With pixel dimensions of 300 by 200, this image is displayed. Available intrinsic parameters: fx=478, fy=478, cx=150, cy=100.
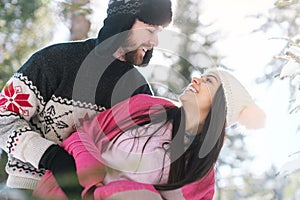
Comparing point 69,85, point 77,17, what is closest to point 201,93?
point 69,85

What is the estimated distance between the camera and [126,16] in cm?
66

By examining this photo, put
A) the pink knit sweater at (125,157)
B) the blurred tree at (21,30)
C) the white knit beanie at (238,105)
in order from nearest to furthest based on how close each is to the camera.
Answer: the pink knit sweater at (125,157)
the white knit beanie at (238,105)
the blurred tree at (21,30)

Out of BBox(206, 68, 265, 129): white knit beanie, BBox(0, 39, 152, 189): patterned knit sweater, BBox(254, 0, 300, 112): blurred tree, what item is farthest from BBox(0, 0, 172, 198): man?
BBox(254, 0, 300, 112): blurred tree

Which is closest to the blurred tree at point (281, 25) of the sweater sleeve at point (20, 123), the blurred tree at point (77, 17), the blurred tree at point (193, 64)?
the blurred tree at point (193, 64)

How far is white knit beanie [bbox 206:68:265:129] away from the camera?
0.68m

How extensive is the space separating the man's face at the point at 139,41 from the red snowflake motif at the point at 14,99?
0.51 ft

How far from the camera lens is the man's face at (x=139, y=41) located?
0.67m

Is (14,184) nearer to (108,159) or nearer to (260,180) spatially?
(108,159)

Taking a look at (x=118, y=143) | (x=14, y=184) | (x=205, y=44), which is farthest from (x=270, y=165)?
(x=14, y=184)

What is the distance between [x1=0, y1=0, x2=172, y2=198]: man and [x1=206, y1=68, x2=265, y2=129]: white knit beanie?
0.11 m

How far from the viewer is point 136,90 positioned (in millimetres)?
688

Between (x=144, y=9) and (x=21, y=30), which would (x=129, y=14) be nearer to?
(x=144, y=9)

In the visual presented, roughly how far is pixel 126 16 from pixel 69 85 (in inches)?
4.8

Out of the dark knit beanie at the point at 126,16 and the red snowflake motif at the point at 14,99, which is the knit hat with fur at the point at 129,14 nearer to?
the dark knit beanie at the point at 126,16
